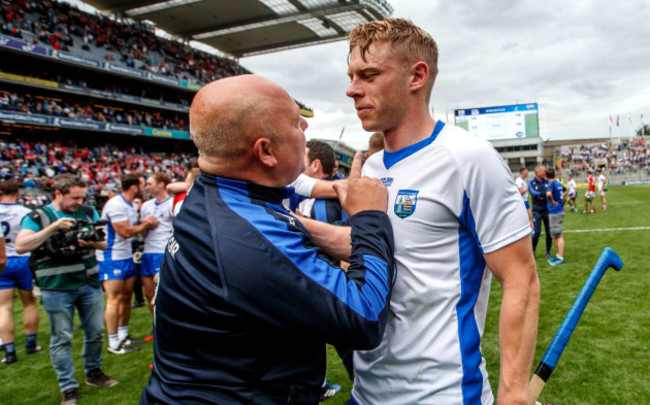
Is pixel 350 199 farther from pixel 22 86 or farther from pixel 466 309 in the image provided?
pixel 22 86

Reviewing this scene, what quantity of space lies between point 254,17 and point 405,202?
125 feet

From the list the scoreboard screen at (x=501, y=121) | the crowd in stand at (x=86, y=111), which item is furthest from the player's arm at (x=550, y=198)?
the scoreboard screen at (x=501, y=121)

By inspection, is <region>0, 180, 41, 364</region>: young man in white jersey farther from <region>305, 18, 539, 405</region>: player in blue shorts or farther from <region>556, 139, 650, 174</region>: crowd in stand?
<region>556, 139, 650, 174</region>: crowd in stand

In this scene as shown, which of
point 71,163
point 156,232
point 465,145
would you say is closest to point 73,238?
point 156,232

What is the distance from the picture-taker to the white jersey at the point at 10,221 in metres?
5.82

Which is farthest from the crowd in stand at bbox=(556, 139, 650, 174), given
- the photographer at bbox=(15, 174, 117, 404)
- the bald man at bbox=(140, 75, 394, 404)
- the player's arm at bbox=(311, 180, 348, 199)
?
the bald man at bbox=(140, 75, 394, 404)

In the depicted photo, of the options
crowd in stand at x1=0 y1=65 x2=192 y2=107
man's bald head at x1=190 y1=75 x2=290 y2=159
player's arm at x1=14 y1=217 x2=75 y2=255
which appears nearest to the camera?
man's bald head at x1=190 y1=75 x2=290 y2=159

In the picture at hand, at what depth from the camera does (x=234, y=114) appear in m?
1.30

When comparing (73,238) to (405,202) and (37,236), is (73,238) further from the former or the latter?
(405,202)

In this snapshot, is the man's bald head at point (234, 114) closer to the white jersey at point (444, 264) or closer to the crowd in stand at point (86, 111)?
the white jersey at point (444, 264)

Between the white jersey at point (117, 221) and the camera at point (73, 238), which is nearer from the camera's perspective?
the camera at point (73, 238)

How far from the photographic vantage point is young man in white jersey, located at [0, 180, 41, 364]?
221 inches

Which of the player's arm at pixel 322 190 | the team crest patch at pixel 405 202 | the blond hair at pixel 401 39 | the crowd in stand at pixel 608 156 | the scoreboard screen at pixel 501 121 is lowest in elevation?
the team crest patch at pixel 405 202

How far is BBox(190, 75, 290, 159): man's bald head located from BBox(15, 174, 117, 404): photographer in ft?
12.2
